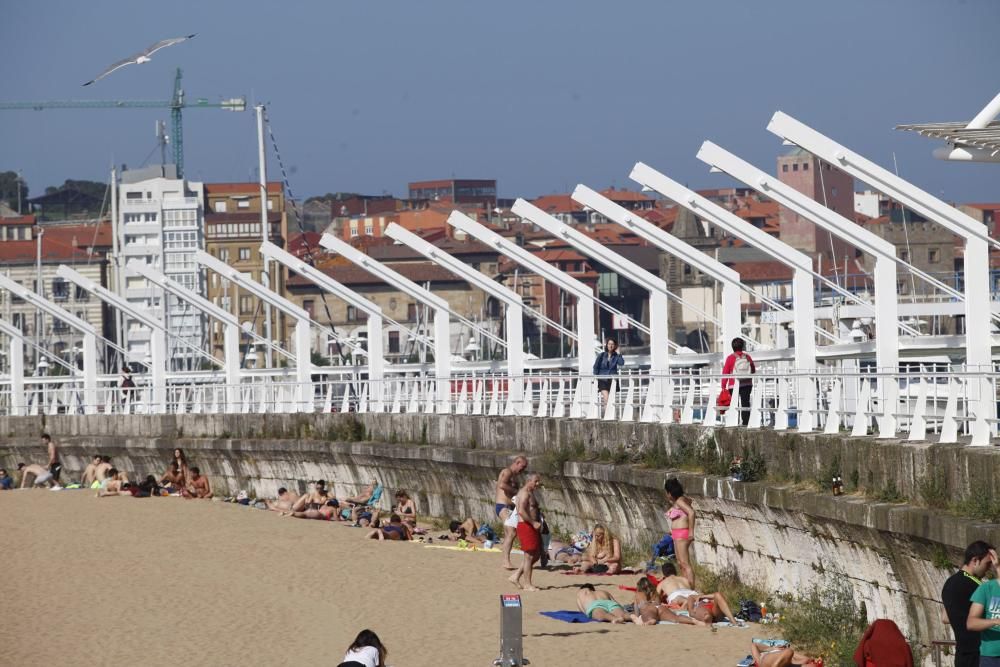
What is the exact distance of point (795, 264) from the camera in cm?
2156

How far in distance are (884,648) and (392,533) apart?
1474 cm

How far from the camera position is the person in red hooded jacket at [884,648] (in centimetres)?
1270

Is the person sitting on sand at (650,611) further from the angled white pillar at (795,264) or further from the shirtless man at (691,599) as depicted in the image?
the angled white pillar at (795,264)

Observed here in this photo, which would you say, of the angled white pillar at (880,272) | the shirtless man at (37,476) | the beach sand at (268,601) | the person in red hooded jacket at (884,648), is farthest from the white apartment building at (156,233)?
the person in red hooded jacket at (884,648)

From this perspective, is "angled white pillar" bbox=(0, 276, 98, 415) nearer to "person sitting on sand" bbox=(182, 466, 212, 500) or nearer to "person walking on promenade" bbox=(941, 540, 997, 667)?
"person sitting on sand" bbox=(182, 466, 212, 500)

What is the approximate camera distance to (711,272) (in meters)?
25.2

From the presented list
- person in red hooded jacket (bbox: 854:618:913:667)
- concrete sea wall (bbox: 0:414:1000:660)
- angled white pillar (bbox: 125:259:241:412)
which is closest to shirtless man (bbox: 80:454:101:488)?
concrete sea wall (bbox: 0:414:1000:660)

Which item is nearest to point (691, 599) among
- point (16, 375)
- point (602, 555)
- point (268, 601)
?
point (602, 555)

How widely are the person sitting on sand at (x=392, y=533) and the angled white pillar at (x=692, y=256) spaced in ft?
17.6

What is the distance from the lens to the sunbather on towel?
1516 cm

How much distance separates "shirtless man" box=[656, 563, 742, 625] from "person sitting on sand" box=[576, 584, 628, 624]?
493 mm

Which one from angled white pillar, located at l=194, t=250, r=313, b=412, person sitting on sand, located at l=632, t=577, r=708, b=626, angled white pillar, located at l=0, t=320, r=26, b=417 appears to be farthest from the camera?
angled white pillar, located at l=0, t=320, r=26, b=417

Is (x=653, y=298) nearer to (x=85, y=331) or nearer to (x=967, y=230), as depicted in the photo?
(x=967, y=230)

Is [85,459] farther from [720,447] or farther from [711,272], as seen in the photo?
[720,447]
